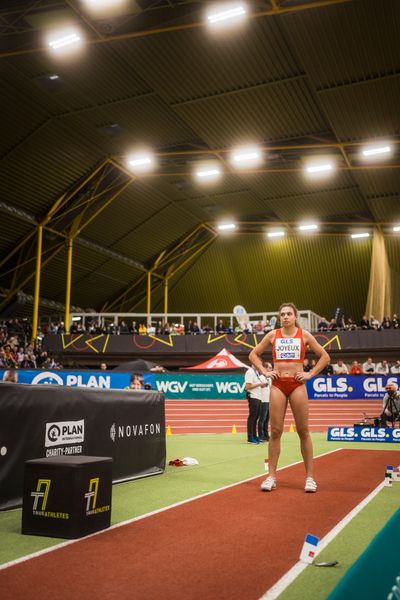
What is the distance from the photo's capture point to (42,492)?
4.17 metres

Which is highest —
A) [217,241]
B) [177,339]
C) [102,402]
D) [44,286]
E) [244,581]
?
[217,241]

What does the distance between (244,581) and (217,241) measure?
37222mm

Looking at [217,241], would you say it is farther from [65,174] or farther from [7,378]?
[7,378]

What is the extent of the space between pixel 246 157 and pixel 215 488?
71.6 ft

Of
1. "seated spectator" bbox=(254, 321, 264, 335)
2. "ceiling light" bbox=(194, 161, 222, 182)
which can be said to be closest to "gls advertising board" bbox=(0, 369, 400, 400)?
"seated spectator" bbox=(254, 321, 264, 335)

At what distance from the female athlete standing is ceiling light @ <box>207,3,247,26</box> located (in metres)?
12.8

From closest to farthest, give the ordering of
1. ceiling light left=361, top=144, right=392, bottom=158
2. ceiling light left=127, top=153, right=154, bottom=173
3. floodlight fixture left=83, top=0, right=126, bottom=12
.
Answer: floodlight fixture left=83, top=0, right=126, bottom=12, ceiling light left=361, top=144, right=392, bottom=158, ceiling light left=127, top=153, right=154, bottom=173

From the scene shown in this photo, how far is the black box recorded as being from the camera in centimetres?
407

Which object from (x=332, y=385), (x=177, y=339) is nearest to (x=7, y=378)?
(x=332, y=385)

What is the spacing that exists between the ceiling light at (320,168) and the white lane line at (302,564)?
74.5ft

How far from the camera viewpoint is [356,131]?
23109mm

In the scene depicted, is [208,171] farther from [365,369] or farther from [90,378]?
[90,378]

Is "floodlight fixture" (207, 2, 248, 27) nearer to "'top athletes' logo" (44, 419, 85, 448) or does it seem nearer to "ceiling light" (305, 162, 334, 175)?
"ceiling light" (305, 162, 334, 175)

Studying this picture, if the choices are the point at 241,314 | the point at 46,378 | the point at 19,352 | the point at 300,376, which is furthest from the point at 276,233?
the point at 300,376
